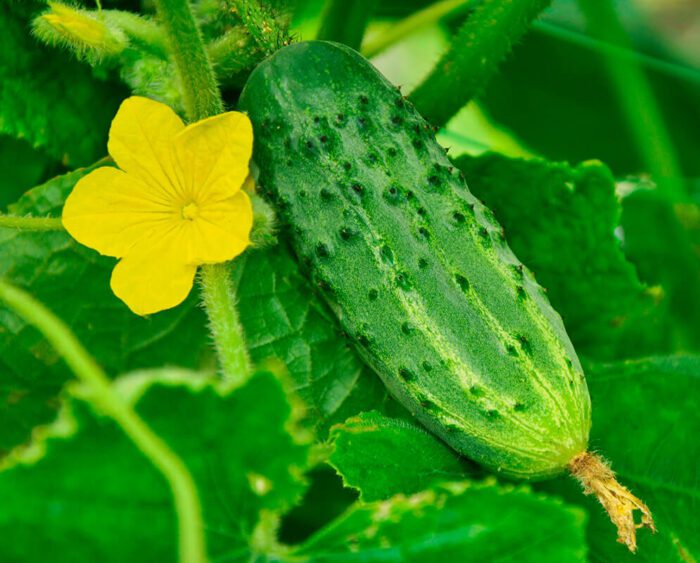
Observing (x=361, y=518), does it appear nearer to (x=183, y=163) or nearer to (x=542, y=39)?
(x=183, y=163)

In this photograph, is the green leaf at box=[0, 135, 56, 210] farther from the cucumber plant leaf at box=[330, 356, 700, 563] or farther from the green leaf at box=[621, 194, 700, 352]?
the green leaf at box=[621, 194, 700, 352]

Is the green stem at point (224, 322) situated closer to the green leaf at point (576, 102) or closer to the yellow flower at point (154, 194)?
the yellow flower at point (154, 194)

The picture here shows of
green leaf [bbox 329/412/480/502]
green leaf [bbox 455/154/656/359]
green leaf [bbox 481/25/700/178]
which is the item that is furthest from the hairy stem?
green leaf [bbox 481/25/700/178]

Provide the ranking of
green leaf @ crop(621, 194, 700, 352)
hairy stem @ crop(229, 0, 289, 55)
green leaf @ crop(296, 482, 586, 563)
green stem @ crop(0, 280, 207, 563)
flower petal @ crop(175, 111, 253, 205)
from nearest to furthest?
1. green stem @ crop(0, 280, 207, 563)
2. green leaf @ crop(296, 482, 586, 563)
3. flower petal @ crop(175, 111, 253, 205)
4. hairy stem @ crop(229, 0, 289, 55)
5. green leaf @ crop(621, 194, 700, 352)

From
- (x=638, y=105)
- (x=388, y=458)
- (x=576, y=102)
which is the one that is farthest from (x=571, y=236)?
(x=576, y=102)

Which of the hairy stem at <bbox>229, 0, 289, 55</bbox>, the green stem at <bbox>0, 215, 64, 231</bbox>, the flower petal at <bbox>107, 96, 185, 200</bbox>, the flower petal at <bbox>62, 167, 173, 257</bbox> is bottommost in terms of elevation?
the green stem at <bbox>0, 215, 64, 231</bbox>

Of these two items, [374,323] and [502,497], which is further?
[374,323]

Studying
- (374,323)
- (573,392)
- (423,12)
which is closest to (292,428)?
(374,323)

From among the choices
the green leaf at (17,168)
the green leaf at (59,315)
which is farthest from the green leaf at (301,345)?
the green leaf at (17,168)
